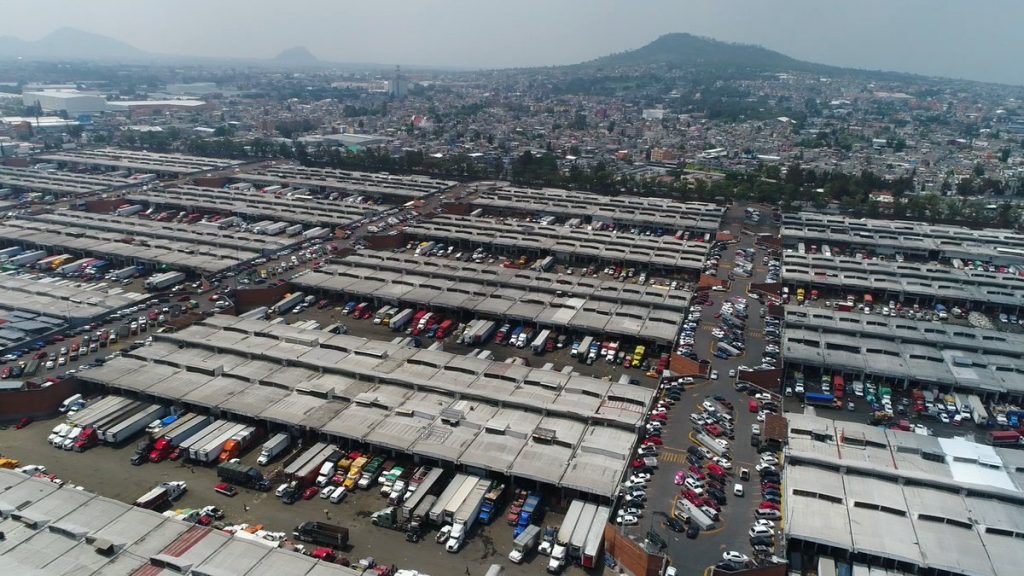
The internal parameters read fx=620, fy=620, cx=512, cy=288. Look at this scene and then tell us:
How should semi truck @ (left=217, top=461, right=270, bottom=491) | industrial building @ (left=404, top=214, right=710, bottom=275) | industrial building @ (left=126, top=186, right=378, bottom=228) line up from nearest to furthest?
semi truck @ (left=217, top=461, right=270, bottom=491), industrial building @ (left=404, top=214, right=710, bottom=275), industrial building @ (left=126, top=186, right=378, bottom=228)

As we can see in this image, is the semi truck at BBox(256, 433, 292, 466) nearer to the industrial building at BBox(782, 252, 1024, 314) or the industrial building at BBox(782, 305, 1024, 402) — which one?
the industrial building at BBox(782, 305, 1024, 402)

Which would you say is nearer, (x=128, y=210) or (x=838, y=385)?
(x=838, y=385)

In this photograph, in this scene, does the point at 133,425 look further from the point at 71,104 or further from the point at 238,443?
the point at 71,104

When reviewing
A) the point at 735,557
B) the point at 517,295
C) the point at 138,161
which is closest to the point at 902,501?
the point at 735,557

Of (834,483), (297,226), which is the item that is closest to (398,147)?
(297,226)

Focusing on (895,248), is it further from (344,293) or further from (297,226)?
(297,226)

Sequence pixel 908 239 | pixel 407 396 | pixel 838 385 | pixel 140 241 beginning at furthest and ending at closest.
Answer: pixel 908 239
pixel 140 241
pixel 838 385
pixel 407 396

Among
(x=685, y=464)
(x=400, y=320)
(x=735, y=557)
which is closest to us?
(x=735, y=557)

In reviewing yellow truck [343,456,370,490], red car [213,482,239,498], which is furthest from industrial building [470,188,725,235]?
red car [213,482,239,498]
